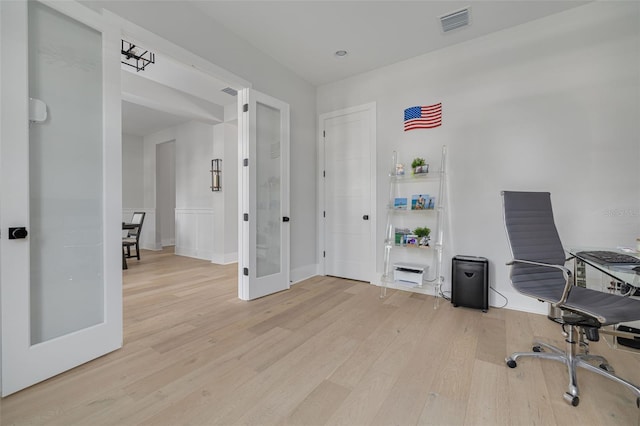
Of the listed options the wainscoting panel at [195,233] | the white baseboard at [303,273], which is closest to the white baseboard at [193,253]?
the wainscoting panel at [195,233]

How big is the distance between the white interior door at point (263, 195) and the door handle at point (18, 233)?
1.80 metres

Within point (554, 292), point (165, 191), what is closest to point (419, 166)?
point (554, 292)

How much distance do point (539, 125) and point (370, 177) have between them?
1924 mm

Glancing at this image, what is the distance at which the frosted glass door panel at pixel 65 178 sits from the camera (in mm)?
1716

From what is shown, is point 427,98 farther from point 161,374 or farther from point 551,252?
point 161,374

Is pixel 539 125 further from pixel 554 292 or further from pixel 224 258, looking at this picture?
pixel 224 258

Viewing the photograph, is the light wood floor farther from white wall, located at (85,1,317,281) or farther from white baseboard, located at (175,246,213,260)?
white baseboard, located at (175,246,213,260)

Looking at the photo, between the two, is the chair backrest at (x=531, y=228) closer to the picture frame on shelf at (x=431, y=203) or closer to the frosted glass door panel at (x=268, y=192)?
the picture frame on shelf at (x=431, y=203)

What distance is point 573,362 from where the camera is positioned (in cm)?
162

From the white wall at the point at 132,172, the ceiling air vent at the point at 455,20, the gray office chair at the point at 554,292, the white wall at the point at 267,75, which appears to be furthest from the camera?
the white wall at the point at 132,172

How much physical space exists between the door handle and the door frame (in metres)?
3.23

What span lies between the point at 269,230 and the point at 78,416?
234 cm

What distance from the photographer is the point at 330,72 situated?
3.92m

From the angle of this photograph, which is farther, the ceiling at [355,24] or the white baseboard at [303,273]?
the white baseboard at [303,273]
